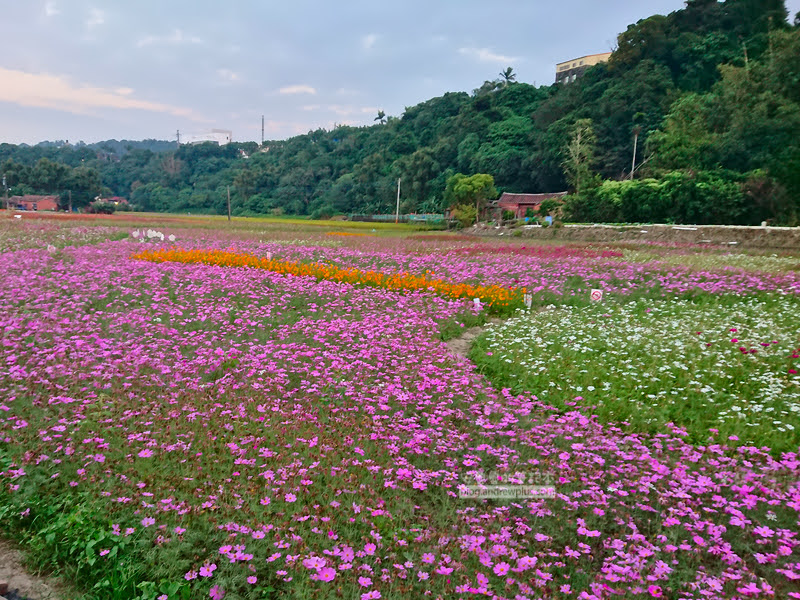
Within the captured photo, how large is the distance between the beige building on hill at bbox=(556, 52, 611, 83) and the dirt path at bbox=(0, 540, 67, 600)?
9400 cm

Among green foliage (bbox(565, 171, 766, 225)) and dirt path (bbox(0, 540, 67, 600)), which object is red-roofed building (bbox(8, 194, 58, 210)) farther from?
dirt path (bbox(0, 540, 67, 600))

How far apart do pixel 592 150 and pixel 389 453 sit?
→ 4780 centimetres

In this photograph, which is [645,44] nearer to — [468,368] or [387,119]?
[387,119]

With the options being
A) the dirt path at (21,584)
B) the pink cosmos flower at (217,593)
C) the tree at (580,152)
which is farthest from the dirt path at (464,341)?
the tree at (580,152)

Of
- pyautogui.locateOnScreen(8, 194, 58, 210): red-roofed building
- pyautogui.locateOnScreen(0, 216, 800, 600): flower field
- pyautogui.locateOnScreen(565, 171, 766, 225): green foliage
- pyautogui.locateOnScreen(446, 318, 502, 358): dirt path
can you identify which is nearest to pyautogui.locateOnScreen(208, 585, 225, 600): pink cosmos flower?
pyautogui.locateOnScreen(0, 216, 800, 600): flower field

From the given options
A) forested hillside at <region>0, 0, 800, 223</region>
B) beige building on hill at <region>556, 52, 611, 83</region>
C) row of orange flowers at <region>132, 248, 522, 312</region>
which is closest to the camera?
row of orange flowers at <region>132, 248, 522, 312</region>

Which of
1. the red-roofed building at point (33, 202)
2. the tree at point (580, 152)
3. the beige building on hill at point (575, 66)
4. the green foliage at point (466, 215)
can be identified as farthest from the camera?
the beige building on hill at point (575, 66)

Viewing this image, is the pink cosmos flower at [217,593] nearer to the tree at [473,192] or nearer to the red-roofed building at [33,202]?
the tree at [473,192]

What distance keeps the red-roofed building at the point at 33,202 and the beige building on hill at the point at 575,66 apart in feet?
249

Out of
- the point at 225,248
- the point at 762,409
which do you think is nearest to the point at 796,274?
the point at 762,409

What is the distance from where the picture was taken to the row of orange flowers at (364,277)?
977 cm

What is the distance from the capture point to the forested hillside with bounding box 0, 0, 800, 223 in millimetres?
29703

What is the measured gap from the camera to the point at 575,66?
91125mm

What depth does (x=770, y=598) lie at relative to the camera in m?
2.64
